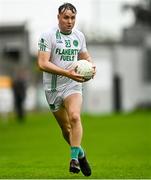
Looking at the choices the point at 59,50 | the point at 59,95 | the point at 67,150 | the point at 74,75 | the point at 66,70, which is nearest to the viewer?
the point at 74,75

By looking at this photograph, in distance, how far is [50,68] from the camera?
533 inches

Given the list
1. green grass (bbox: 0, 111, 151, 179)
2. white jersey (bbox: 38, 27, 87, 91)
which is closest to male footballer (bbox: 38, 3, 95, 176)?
white jersey (bbox: 38, 27, 87, 91)

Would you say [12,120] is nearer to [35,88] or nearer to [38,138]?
[35,88]

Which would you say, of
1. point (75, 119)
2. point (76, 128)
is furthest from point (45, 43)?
point (76, 128)

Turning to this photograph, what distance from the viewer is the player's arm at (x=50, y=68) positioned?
1340 centimetres

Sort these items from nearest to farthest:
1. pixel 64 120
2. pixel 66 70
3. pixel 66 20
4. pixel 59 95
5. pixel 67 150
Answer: pixel 66 70 < pixel 66 20 < pixel 59 95 < pixel 64 120 < pixel 67 150

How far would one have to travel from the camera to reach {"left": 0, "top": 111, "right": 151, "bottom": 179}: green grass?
1475 centimetres

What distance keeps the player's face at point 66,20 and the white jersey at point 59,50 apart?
128mm

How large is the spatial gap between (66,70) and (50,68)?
240 millimetres

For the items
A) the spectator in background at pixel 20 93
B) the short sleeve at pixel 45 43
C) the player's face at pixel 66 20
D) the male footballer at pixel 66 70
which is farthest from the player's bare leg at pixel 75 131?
the spectator in background at pixel 20 93

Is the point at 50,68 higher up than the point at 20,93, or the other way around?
the point at 50,68

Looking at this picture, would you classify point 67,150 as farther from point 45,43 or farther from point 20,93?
point 20,93

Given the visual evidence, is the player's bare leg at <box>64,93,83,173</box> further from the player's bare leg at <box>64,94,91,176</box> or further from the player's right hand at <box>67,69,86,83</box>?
the player's right hand at <box>67,69,86,83</box>

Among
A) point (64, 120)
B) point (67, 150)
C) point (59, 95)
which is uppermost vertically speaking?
point (59, 95)
